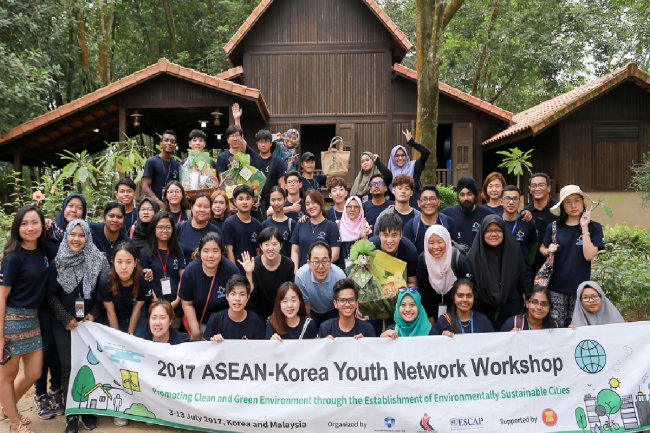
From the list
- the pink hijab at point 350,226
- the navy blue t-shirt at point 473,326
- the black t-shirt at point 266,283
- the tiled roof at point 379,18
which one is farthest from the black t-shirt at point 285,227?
the tiled roof at point 379,18

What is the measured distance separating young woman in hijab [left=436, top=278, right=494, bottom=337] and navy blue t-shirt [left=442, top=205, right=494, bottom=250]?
927 millimetres

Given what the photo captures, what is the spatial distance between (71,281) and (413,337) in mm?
2679

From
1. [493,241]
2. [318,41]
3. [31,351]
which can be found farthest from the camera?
[318,41]

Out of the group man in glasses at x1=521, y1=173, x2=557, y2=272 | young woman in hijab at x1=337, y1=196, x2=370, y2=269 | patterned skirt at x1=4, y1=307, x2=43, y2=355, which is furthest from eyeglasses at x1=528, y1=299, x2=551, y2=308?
patterned skirt at x1=4, y1=307, x2=43, y2=355

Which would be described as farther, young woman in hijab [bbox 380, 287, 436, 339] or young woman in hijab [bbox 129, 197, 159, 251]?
young woman in hijab [bbox 129, 197, 159, 251]

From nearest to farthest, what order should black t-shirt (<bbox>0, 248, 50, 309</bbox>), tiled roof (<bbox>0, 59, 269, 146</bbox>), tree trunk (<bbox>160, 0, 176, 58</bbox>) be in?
black t-shirt (<bbox>0, 248, 50, 309</bbox>) < tiled roof (<bbox>0, 59, 269, 146</bbox>) < tree trunk (<bbox>160, 0, 176, 58</bbox>)

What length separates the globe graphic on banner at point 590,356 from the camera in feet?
14.1

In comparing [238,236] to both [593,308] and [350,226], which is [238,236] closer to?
[350,226]

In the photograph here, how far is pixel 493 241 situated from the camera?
186 inches

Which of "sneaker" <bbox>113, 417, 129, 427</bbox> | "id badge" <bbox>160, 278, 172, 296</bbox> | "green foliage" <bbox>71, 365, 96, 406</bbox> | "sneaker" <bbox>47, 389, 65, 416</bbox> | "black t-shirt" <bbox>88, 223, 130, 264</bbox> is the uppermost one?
"black t-shirt" <bbox>88, 223, 130, 264</bbox>

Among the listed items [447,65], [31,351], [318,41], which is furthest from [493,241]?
[447,65]

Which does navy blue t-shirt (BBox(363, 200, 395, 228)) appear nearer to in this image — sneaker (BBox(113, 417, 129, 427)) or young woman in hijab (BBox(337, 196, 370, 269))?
young woman in hijab (BBox(337, 196, 370, 269))

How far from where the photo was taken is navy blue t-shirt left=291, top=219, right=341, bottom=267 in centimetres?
534

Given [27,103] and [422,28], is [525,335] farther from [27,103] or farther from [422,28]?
[27,103]
